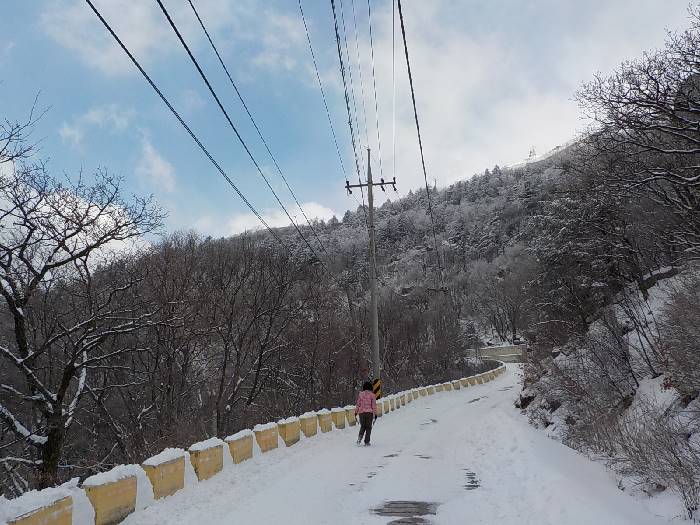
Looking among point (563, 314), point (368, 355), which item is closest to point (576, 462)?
point (563, 314)

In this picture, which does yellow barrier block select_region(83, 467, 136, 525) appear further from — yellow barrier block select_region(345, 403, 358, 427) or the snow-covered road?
yellow barrier block select_region(345, 403, 358, 427)

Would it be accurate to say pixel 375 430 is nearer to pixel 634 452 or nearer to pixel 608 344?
A: pixel 608 344

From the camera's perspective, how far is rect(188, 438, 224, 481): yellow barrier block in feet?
30.9

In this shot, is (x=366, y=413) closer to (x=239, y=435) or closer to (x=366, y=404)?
(x=366, y=404)

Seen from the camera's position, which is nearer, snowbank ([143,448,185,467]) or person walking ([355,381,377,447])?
snowbank ([143,448,185,467])

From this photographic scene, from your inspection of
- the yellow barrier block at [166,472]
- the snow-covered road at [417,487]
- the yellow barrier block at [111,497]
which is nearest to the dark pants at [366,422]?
the snow-covered road at [417,487]

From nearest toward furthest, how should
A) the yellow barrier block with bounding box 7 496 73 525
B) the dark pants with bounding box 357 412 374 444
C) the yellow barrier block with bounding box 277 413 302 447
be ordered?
the yellow barrier block with bounding box 7 496 73 525 → the yellow barrier block with bounding box 277 413 302 447 → the dark pants with bounding box 357 412 374 444

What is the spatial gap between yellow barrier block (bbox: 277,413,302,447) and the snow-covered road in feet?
1.14

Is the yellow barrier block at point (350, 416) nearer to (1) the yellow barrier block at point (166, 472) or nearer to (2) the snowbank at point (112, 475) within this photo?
(1) the yellow barrier block at point (166, 472)

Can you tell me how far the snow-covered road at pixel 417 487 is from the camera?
7.01 meters

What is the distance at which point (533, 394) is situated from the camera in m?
25.6

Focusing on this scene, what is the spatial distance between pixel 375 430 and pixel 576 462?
10.7 m

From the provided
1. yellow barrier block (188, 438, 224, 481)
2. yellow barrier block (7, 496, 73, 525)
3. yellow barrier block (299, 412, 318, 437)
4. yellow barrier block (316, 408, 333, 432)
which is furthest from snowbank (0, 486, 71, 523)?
yellow barrier block (316, 408, 333, 432)

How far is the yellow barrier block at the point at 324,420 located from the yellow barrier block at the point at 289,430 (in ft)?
7.49
